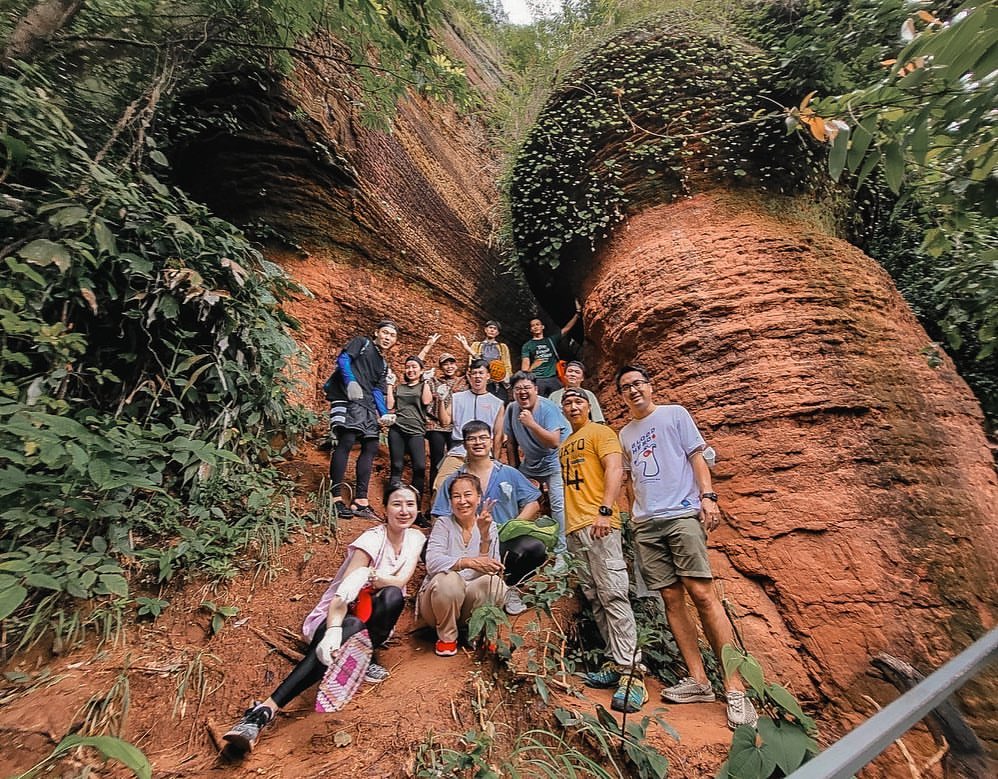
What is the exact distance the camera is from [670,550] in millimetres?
3314

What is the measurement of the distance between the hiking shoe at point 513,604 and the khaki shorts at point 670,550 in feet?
2.98

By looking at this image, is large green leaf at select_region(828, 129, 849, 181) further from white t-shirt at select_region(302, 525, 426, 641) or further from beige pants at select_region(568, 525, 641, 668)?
white t-shirt at select_region(302, 525, 426, 641)

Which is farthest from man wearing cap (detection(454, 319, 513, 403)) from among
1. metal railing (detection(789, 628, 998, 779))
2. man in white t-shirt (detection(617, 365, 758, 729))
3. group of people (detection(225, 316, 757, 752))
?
metal railing (detection(789, 628, 998, 779))

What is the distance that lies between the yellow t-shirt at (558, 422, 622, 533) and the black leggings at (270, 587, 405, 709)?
1.43 meters

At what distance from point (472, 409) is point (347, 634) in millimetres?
2687

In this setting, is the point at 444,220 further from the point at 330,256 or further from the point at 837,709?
the point at 837,709

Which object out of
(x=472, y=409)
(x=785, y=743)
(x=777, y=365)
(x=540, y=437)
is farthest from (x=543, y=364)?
(x=785, y=743)

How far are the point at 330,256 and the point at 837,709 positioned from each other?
767 centimetres

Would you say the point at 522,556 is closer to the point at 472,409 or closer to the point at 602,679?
the point at 602,679

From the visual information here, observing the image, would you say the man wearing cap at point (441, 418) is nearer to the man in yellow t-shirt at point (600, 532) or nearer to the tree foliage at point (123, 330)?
the tree foliage at point (123, 330)

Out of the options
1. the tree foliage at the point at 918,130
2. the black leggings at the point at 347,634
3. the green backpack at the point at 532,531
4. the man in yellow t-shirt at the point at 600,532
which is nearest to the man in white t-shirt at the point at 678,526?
the man in yellow t-shirt at the point at 600,532

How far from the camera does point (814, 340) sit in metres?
5.08

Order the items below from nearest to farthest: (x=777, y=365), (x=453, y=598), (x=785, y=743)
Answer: (x=785, y=743), (x=453, y=598), (x=777, y=365)

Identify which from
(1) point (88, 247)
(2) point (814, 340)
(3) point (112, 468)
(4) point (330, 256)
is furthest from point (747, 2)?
(3) point (112, 468)
